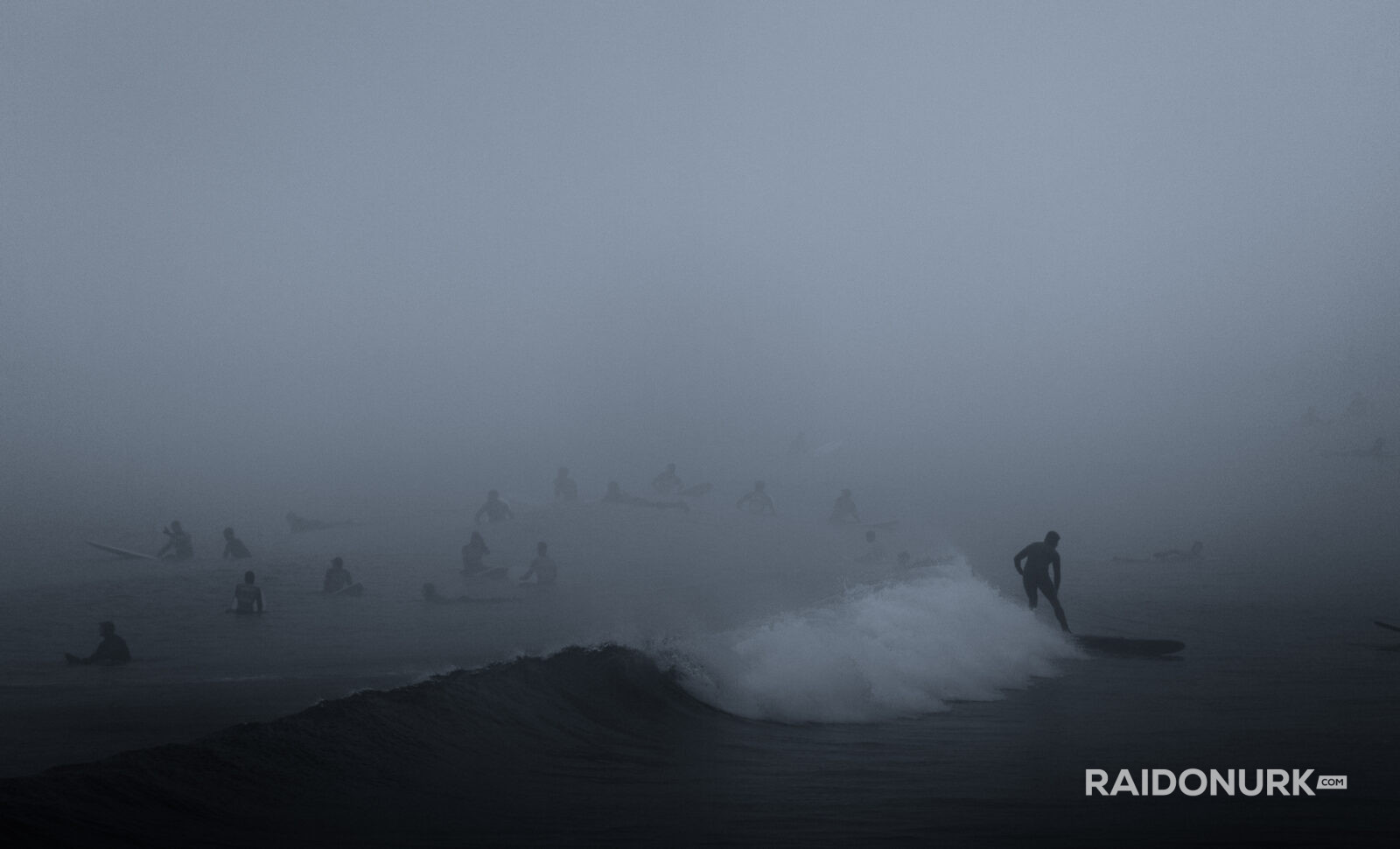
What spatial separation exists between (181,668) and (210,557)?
554 inches

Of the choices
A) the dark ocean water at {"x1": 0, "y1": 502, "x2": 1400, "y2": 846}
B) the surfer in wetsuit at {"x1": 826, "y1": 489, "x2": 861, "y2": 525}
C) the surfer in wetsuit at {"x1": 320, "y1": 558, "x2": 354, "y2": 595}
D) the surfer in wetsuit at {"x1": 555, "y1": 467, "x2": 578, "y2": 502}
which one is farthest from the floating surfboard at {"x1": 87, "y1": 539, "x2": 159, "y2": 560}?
the surfer in wetsuit at {"x1": 826, "y1": 489, "x2": 861, "y2": 525}

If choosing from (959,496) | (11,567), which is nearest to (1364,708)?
(11,567)

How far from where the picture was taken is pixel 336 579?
21.4 meters

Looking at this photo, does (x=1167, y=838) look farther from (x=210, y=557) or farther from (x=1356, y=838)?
(x=210, y=557)

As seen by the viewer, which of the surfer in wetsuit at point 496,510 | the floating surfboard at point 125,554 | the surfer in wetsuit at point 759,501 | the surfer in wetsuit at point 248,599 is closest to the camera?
Answer: the surfer in wetsuit at point 248,599

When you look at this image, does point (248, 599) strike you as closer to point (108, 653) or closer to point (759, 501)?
point (108, 653)

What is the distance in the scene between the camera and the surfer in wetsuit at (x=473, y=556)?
24.0 m

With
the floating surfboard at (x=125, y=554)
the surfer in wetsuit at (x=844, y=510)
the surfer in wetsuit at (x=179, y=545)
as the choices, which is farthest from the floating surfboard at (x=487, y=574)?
the surfer in wetsuit at (x=844, y=510)

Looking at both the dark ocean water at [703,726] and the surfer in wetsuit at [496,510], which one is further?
the surfer in wetsuit at [496,510]

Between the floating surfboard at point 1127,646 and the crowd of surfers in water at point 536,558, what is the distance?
0.80m

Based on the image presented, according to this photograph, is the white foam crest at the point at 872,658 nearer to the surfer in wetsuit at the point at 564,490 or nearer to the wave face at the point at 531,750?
the wave face at the point at 531,750

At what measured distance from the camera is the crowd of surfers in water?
656 inches

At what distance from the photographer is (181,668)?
45.0ft

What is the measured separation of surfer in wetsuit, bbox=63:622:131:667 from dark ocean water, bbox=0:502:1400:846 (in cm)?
29
